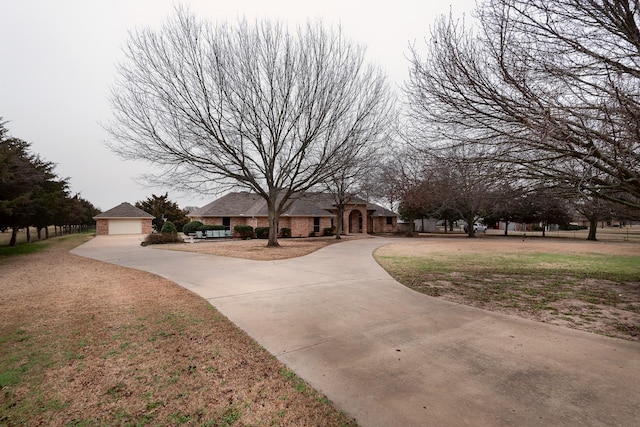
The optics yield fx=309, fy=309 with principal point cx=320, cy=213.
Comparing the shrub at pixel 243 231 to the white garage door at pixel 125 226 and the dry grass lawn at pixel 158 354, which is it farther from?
the dry grass lawn at pixel 158 354

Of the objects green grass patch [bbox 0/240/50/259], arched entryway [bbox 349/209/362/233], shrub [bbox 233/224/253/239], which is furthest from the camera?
arched entryway [bbox 349/209/362/233]

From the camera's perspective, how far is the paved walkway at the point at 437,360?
109 inches

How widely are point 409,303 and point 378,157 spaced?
14.8m

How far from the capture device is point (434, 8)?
20.1ft

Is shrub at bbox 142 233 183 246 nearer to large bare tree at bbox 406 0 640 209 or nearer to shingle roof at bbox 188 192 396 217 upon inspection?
shingle roof at bbox 188 192 396 217

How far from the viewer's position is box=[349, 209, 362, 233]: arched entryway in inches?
1550

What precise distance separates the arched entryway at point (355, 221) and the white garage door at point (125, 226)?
2642 cm

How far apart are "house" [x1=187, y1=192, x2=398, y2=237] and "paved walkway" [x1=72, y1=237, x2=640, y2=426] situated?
23.4 metres

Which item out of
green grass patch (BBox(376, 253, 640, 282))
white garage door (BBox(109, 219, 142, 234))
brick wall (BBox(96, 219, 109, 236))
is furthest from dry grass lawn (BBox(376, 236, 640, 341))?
brick wall (BBox(96, 219, 109, 236))

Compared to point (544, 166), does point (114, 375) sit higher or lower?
lower

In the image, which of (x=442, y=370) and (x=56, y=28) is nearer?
(x=442, y=370)

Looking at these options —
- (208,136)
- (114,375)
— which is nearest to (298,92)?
(208,136)

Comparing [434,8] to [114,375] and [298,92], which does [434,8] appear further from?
[298,92]

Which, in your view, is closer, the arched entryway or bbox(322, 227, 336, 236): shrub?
bbox(322, 227, 336, 236): shrub
